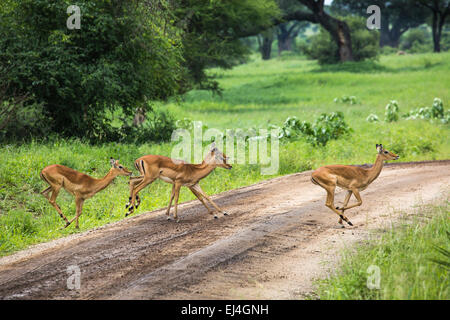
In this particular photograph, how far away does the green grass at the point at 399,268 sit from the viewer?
250 inches

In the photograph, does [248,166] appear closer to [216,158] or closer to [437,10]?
[216,158]

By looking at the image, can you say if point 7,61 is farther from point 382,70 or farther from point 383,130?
point 382,70

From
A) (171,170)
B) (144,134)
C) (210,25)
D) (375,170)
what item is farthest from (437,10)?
(171,170)

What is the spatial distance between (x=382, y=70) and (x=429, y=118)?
25.2 meters

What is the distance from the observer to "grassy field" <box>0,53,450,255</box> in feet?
37.7

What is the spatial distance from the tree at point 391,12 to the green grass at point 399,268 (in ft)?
215

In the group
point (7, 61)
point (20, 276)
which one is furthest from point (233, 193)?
point (7, 61)

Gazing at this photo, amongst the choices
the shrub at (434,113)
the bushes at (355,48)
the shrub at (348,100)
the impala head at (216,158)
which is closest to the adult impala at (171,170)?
the impala head at (216,158)

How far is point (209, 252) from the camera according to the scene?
8336 millimetres

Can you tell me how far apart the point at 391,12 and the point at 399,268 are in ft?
270

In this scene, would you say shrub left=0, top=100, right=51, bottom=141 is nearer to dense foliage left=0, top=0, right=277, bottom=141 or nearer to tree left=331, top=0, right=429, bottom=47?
dense foliage left=0, top=0, right=277, bottom=141

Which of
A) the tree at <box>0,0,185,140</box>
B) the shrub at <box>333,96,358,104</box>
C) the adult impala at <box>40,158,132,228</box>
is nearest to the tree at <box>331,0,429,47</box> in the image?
the shrub at <box>333,96,358,104</box>

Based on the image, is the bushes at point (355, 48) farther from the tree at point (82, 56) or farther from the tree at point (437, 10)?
the tree at point (82, 56)

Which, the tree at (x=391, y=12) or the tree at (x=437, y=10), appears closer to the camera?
the tree at (x=437, y=10)
